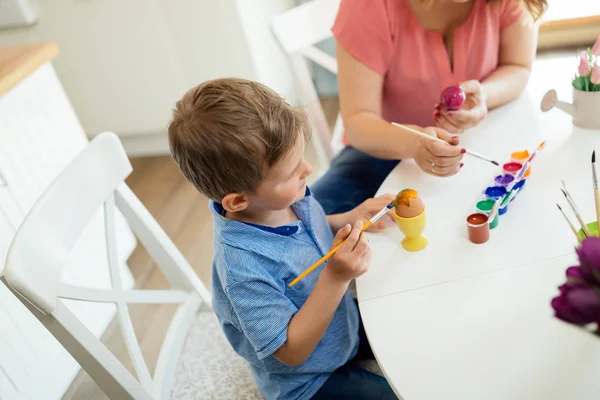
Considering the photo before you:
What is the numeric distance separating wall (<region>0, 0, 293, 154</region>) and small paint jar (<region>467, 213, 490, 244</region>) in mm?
1667

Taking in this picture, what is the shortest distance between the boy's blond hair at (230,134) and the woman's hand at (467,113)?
0.38 meters

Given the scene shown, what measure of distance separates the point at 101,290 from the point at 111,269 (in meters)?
0.08

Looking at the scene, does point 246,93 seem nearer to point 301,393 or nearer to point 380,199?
point 380,199

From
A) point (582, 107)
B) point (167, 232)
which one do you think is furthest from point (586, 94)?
point (167, 232)

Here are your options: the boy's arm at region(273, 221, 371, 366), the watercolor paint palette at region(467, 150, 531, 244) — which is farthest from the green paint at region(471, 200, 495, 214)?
the boy's arm at region(273, 221, 371, 366)

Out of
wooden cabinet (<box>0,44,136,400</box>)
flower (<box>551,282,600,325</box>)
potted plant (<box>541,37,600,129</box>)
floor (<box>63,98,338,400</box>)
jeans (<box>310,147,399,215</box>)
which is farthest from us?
floor (<box>63,98,338,400</box>)

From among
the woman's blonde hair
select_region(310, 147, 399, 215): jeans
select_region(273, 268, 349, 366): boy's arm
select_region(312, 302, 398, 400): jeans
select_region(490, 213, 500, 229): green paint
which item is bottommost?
select_region(312, 302, 398, 400): jeans

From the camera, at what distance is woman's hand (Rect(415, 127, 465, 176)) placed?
0.91 metres

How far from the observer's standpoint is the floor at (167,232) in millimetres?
1670

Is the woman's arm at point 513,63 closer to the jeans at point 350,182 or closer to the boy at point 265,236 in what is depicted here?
the jeans at point 350,182

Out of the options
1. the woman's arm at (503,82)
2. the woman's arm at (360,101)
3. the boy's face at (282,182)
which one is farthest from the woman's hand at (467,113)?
the boy's face at (282,182)

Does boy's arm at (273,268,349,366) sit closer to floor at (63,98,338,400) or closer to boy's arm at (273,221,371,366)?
boy's arm at (273,221,371,366)

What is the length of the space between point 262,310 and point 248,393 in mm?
378

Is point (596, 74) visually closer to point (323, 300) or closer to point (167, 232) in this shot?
point (323, 300)
